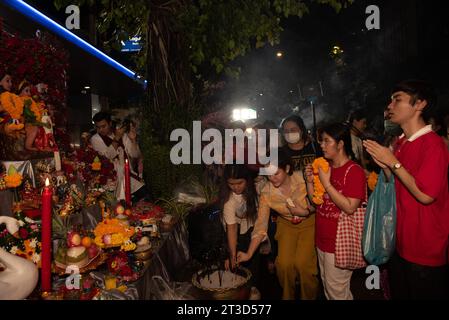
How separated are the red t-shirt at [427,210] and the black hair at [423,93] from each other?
22 cm

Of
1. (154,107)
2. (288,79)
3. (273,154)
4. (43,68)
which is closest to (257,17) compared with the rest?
(154,107)

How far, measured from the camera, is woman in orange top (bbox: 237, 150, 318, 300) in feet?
11.2

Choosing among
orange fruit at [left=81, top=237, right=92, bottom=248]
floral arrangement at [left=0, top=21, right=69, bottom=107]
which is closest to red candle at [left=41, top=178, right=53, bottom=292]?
orange fruit at [left=81, top=237, right=92, bottom=248]

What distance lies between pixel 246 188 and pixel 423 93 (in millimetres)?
1962

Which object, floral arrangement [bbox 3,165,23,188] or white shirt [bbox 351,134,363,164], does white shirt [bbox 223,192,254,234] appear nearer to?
floral arrangement [bbox 3,165,23,188]

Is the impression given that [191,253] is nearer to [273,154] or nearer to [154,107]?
[273,154]

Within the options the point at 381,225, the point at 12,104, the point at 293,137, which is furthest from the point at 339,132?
the point at 12,104

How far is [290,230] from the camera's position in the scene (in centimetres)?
358

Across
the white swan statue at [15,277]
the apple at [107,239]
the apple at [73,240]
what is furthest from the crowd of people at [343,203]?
the white swan statue at [15,277]

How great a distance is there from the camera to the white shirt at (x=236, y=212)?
3572mm

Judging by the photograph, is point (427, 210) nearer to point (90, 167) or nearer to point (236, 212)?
point (236, 212)

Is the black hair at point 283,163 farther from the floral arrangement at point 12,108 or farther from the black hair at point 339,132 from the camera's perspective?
the floral arrangement at point 12,108

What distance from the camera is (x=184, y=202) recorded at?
424 cm

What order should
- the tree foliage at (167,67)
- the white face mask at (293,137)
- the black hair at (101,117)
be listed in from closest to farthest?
the tree foliage at (167,67) < the white face mask at (293,137) < the black hair at (101,117)
